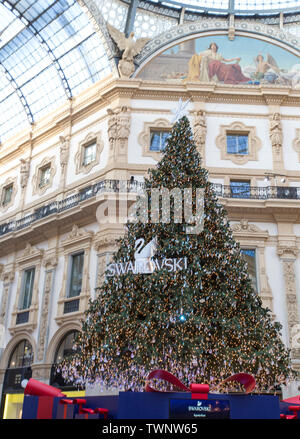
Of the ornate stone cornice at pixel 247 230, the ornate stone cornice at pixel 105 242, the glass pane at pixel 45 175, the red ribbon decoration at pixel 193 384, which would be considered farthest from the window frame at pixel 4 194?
the red ribbon decoration at pixel 193 384

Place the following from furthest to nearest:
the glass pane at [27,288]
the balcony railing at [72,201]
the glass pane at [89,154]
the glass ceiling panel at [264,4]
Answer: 1. the glass ceiling panel at [264,4]
2. the glass pane at [89,154]
3. the glass pane at [27,288]
4. the balcony railing at [72,201]

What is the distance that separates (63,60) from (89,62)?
2.10 meters

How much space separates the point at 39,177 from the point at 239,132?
11.3 metres

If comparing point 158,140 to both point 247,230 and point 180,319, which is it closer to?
point 247,230

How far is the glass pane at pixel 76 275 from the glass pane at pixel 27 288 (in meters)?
2.89

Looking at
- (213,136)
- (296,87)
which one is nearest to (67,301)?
(213,136)

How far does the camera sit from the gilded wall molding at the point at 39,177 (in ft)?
78.9

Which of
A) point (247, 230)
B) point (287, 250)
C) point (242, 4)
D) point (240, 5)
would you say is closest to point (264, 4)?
point (242, 4)

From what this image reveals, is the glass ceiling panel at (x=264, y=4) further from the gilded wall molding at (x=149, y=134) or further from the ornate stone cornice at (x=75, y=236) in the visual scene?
the ornate stone cornice at (x=75, y=236)

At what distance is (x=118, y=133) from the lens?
21.5 meters

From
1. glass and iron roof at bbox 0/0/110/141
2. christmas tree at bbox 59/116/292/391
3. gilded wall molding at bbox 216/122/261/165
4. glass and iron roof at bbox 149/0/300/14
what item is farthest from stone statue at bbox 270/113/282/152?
christmas tree at bbox 59/116/292/391

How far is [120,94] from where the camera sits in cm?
2234
